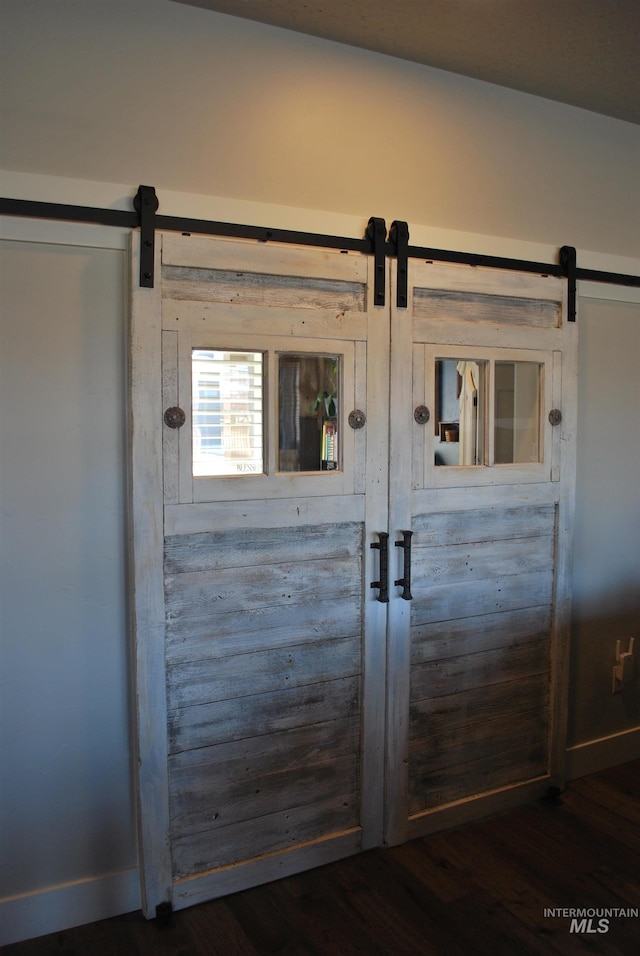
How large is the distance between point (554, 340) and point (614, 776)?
1.84 meters

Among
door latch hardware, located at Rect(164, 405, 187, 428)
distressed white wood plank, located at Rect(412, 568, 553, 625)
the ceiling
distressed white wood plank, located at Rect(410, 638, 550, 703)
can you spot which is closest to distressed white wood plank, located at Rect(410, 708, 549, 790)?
distressed white wood plank, located at Rect(410, 638, 550, 703)

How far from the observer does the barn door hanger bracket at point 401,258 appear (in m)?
2.30

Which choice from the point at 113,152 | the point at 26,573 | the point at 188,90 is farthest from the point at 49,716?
the point at 188,90

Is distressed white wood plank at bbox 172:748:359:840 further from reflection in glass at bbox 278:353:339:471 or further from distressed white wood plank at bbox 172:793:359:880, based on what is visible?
reflection in glass at bbox 278:353:339:471

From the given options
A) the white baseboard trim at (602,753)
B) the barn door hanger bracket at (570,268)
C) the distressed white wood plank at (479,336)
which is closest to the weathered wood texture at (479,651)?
the white baseboard trim at (602,753)

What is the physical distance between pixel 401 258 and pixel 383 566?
104cm

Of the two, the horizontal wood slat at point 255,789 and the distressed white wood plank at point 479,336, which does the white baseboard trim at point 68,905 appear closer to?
the horizontal wood slat at point 255,789

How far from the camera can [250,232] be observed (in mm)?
2105

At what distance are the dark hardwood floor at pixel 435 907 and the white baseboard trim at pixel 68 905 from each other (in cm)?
3

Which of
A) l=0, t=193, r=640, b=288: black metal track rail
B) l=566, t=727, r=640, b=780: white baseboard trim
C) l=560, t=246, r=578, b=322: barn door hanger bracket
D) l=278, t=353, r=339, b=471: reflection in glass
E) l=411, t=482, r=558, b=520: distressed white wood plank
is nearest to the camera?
l=0, t=193, r=640, b=288: black metal track rail

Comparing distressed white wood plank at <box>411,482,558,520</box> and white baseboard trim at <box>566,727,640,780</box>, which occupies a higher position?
distressed white wood plank at <box>411,482,558,520</box>

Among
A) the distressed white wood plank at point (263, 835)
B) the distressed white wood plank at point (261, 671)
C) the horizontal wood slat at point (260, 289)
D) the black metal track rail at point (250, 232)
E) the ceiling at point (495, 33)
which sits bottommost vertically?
the distressed white wood plank at point (263, 835)

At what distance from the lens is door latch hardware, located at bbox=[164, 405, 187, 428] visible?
1976 millimetres

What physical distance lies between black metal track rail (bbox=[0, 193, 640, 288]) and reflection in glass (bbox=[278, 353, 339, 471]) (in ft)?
1.23
